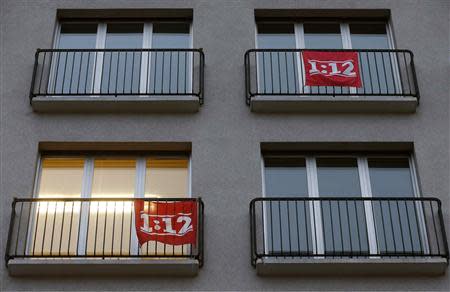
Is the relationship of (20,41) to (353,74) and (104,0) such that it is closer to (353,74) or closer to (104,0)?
(104,0)

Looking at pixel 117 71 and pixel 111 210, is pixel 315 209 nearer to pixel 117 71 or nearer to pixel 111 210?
pixel 111 210

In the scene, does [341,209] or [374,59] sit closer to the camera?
[341,209]

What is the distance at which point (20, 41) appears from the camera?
16641mm

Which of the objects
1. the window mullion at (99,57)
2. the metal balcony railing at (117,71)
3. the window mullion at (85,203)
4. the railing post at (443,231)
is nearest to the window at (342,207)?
the railing post at (443,231)

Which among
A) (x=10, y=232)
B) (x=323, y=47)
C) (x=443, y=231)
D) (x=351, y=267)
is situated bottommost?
(x=351, y=267)

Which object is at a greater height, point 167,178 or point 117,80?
point 117,80

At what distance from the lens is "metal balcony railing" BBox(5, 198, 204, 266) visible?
13.7 meters

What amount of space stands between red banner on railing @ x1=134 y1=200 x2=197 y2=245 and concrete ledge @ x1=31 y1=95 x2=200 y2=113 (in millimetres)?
2240

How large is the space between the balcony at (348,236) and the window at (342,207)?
18 millimetres

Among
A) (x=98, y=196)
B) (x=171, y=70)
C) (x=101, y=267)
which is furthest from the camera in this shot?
(x=171, y=70)

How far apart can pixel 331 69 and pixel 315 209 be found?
3.15 m

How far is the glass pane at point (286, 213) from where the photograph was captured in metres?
14.0

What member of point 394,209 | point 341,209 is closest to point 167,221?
point 341,209

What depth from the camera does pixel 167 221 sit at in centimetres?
1380
